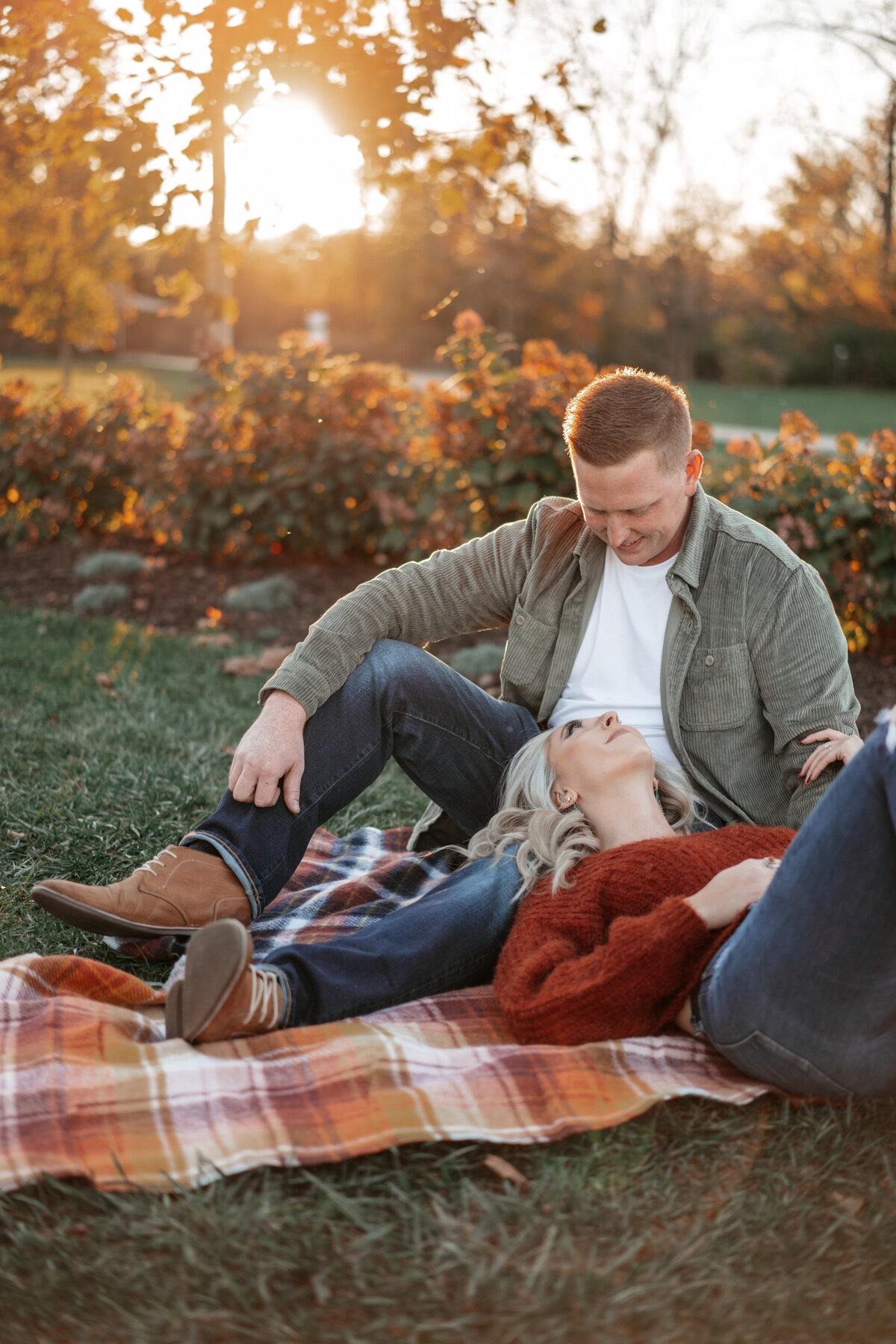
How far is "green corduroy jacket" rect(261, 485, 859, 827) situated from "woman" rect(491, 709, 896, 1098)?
0.14 meters

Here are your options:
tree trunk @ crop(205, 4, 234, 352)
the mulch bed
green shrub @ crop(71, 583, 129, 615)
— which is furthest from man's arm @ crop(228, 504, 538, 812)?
green shrub @ crop(71, 583, 129, 615)

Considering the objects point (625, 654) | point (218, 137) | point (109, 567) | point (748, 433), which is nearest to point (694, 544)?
point (625, 654)

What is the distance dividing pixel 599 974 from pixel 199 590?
5.22 m

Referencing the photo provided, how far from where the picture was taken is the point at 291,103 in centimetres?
462

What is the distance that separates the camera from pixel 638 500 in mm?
2641

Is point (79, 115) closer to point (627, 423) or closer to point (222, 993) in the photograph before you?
point (627, 423)

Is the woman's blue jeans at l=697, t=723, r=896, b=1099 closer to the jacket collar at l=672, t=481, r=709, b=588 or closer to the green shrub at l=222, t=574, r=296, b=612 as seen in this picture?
the jacket collar at l=672, t=481, r=709, b=588

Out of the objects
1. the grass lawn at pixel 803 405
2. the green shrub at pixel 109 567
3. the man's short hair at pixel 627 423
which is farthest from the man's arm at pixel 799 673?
the grass lawn at pixel 803 405

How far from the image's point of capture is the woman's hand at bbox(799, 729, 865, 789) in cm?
252

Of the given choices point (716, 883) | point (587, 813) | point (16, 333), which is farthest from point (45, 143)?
point (16, 333)

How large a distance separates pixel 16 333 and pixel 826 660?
40.7 metres

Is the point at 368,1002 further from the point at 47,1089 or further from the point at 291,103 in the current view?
the point at 291,103

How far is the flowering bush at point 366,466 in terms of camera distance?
16.6ft

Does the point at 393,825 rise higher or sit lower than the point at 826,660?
lower
